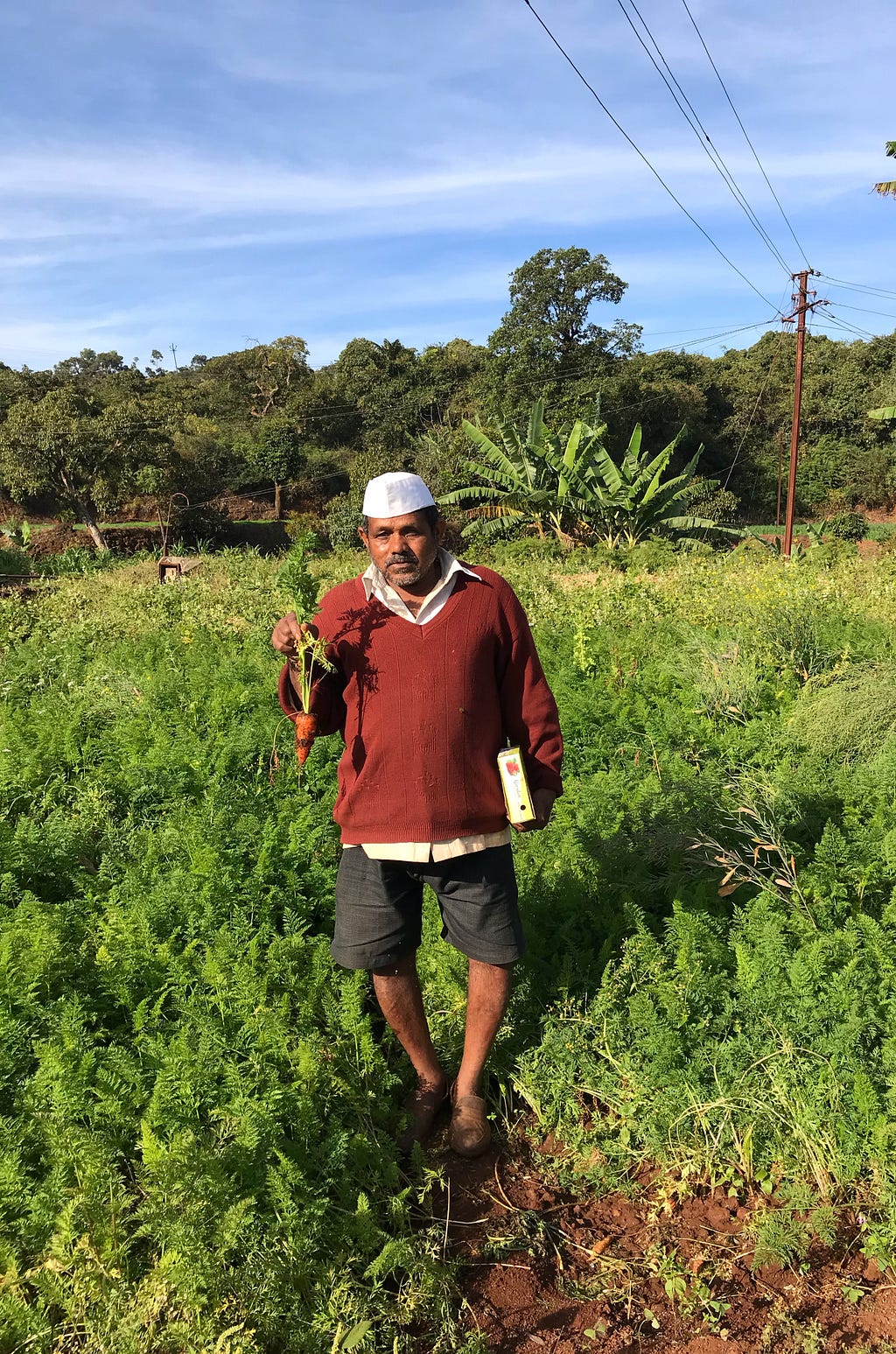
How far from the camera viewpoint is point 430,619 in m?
2.57

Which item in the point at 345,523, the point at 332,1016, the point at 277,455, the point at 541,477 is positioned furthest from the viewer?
the point at 277,455

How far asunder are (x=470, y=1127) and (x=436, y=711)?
1.33m

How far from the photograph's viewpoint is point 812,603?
8.68 m

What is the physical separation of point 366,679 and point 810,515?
43198mm

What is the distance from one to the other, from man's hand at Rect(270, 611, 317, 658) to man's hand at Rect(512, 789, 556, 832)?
0.80 metres

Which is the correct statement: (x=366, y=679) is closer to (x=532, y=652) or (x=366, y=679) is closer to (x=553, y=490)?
(x=532, y=652)

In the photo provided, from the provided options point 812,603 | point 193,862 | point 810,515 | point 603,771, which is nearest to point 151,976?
point 193,862

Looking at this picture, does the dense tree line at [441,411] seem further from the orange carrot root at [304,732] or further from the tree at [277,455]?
the orange carrot root at [304,732]

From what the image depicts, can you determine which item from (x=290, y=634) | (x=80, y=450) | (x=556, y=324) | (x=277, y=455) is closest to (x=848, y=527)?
(x=556, y=324)

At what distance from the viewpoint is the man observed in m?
2.54

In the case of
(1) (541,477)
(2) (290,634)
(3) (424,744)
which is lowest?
(3) (424,744)

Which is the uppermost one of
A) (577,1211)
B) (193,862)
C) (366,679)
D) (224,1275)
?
(366,679)

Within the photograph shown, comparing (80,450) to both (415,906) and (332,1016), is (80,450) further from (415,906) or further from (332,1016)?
(415,906)

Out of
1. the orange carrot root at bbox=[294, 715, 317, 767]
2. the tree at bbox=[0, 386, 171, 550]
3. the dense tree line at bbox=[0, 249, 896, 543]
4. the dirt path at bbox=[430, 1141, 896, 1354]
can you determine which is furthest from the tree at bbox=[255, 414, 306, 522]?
the dirt path at bbox=[430, 1141, 896, 1354]
